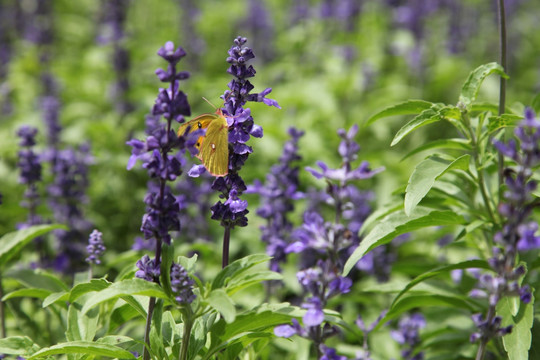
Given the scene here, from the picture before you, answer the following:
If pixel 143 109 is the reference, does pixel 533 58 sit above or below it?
above

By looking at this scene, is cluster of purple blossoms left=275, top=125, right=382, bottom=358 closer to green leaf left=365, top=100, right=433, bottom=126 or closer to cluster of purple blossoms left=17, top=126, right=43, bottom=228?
green leaf left=365, top=100, right=433, bottom=126

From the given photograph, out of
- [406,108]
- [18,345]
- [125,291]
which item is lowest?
[18,345]

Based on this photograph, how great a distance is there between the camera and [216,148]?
2211 mm

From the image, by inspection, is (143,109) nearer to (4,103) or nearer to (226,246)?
(4,103)

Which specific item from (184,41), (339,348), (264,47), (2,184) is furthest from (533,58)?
(2,184)

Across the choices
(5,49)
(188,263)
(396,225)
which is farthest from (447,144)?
(5,49)

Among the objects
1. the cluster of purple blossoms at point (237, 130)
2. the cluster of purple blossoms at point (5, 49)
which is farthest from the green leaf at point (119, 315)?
the cluster of purple blossoms at point (5, 49)

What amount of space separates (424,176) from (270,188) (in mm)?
1161

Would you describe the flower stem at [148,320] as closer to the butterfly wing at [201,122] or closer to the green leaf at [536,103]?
the butterfly wing at [201,122]

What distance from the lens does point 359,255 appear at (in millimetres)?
2354

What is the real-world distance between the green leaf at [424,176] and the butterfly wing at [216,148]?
2.44 feet

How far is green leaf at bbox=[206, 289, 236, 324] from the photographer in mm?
1778

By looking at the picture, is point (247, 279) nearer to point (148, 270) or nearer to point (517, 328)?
point (148, 270)

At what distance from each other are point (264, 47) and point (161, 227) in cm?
645
